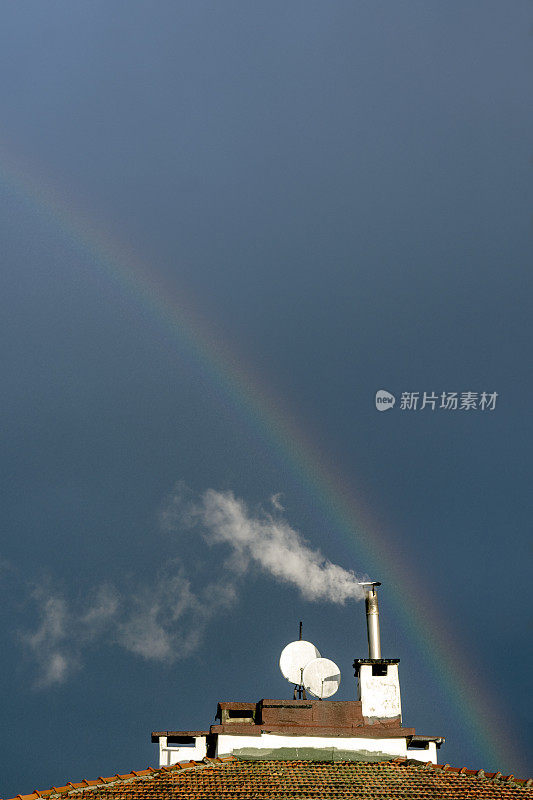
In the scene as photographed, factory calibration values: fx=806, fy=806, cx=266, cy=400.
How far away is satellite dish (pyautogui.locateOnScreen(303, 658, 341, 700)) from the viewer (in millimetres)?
27469

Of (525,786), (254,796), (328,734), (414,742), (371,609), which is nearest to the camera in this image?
(254,796)

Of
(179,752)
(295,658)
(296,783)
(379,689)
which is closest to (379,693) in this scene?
(379,689)

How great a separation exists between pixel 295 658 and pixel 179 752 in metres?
5.00

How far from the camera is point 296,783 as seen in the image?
22016mm

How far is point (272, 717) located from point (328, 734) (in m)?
1.86

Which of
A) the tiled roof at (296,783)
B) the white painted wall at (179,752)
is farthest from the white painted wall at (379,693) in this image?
the white painted wall at (179,752)

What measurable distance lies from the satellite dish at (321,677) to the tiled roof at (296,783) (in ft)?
10.9

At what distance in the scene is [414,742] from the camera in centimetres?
2809

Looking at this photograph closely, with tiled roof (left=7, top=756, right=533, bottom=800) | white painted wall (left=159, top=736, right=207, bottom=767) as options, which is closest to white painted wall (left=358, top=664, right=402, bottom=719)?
tiled roof (left=7, top=756, right=533, bottom=800)

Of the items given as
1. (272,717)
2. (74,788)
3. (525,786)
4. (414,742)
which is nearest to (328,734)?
(272,717)

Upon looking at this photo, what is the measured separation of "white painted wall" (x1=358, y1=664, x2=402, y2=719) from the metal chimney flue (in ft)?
5.07

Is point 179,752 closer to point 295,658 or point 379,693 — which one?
point 295,658

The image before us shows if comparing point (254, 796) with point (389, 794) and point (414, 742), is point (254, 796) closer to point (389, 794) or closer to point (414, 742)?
point (389, 794)

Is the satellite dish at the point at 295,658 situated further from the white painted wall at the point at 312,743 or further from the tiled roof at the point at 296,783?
the tiled roof at the point at 296,783
